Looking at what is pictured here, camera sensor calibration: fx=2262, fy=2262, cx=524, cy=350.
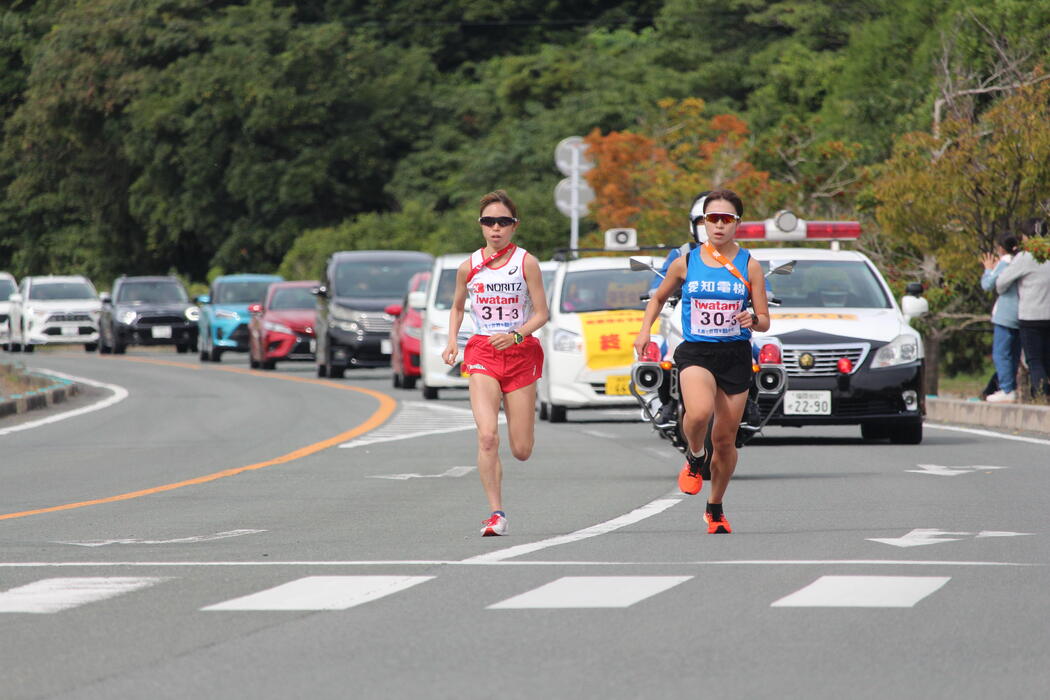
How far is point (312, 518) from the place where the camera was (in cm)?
1214

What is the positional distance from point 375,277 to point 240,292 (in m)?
12.0

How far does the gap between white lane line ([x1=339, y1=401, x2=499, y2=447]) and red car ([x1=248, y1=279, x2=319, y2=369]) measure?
12280mm

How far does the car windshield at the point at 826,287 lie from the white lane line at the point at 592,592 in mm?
9822

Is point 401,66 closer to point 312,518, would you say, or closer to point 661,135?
point 661,135

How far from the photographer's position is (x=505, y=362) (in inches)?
441

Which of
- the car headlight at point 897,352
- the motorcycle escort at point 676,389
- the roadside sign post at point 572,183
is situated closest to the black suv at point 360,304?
the roadside sign post at point 572,183

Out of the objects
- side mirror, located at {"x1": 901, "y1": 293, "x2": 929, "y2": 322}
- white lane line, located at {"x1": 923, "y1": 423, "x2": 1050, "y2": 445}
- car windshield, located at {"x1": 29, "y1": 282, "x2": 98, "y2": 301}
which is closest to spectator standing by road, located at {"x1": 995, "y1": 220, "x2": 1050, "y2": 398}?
white lane line, located at {"x1": 923, "y1": 423, "x2": 1050, "y2": 445}

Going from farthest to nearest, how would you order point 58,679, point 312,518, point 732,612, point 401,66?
1. point 401,66
2. point 312,518
3. point 732,612
4. point 58,679

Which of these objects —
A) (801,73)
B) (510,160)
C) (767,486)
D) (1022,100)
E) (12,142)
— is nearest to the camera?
(767,486)

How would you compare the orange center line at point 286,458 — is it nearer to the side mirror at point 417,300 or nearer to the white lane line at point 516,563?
the side mirror at point 417,300

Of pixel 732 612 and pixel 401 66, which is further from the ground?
pixel 401 66

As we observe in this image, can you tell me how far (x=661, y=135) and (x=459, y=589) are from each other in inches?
1446

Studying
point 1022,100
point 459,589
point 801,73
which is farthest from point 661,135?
point 459,589

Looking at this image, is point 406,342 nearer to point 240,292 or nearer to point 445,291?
point 445,291
